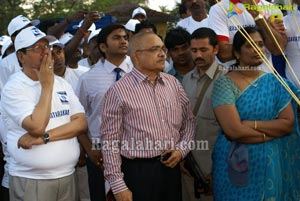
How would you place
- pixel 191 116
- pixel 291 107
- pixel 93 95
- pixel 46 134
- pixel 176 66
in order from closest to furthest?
pixel 46 134 < pixel 291 107 < pixel 191 116 < pixel 93 95 < pixel 176 66

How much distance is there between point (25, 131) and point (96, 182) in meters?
1.27

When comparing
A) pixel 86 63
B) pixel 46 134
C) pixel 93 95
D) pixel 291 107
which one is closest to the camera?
pixel 46 134

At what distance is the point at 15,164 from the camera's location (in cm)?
340

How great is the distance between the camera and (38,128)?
3188 mm

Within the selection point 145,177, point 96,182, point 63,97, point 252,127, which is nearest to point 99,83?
point 63,97

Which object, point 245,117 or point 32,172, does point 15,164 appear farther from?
point 245,117

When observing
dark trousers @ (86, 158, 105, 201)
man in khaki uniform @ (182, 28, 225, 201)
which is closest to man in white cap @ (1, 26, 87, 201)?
dark trousers @ (86, 158, 105, 201)

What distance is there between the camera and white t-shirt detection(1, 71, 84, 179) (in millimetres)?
3284

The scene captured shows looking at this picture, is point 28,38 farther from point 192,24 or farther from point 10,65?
point 192,24

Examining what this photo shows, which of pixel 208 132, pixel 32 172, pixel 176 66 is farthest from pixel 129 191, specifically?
pixel 176 66

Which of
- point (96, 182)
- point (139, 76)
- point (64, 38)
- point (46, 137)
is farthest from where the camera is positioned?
point (64, 38)

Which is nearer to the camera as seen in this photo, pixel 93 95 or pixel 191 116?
pixel 191 116

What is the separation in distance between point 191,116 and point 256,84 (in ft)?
1.90

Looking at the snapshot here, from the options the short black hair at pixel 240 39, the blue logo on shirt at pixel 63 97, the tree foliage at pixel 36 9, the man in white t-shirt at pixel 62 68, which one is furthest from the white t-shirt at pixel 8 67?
the tree foliage at pixel 36 9
